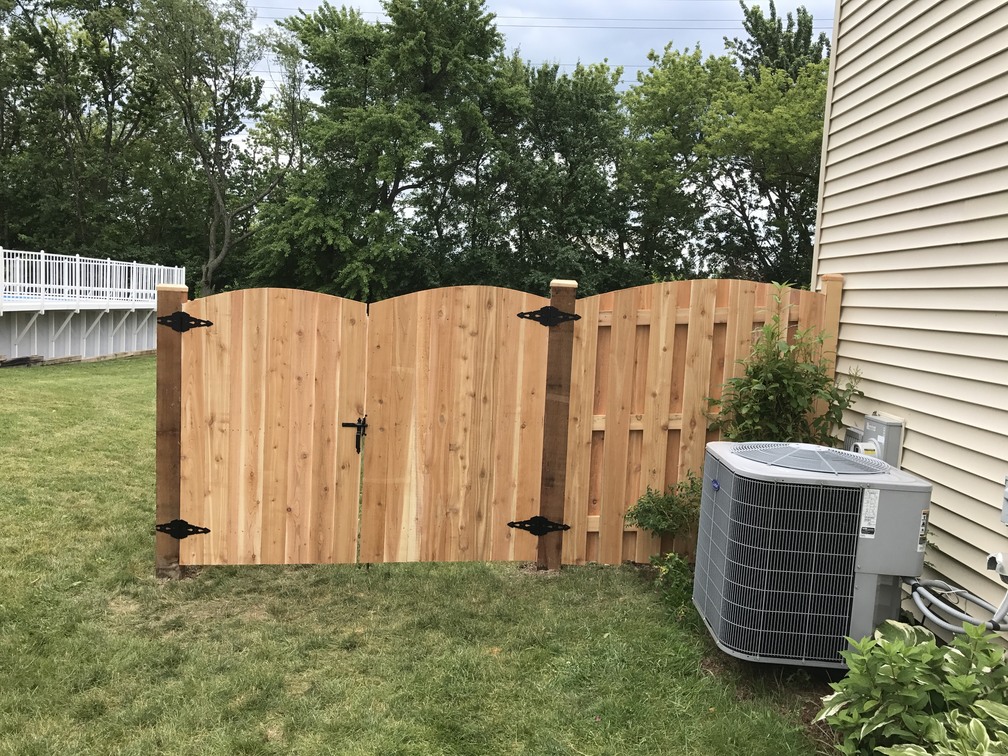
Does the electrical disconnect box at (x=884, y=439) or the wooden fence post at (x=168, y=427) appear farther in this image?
the wooden fence post at (x=168, y=427)

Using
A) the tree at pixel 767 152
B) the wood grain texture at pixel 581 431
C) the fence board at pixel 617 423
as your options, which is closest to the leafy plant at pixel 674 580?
→ the fence board at pixel 617 423

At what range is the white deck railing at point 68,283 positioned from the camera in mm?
13492

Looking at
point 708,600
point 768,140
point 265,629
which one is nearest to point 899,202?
point 708,600

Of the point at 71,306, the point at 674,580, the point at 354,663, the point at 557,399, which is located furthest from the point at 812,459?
the point at 71,306

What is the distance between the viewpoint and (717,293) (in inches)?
161

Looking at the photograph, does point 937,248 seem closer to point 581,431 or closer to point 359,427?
point 581,431

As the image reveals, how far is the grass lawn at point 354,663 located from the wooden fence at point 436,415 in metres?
0.26

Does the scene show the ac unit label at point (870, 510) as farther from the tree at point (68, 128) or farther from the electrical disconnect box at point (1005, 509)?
the tree at point (68, 128)

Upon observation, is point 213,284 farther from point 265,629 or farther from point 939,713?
point 939,713

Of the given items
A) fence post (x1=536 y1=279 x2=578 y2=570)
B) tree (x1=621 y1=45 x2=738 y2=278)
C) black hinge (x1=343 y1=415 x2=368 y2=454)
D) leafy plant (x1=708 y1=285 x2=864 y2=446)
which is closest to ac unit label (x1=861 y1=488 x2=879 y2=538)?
leafy plant (x1=708 y1=285 x2=864 y2=446)

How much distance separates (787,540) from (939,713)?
75 cm

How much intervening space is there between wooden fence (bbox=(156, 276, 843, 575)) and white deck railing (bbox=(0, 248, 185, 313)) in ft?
27.7

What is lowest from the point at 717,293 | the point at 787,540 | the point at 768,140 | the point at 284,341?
the point at 787,540

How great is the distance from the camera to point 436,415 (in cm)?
403
